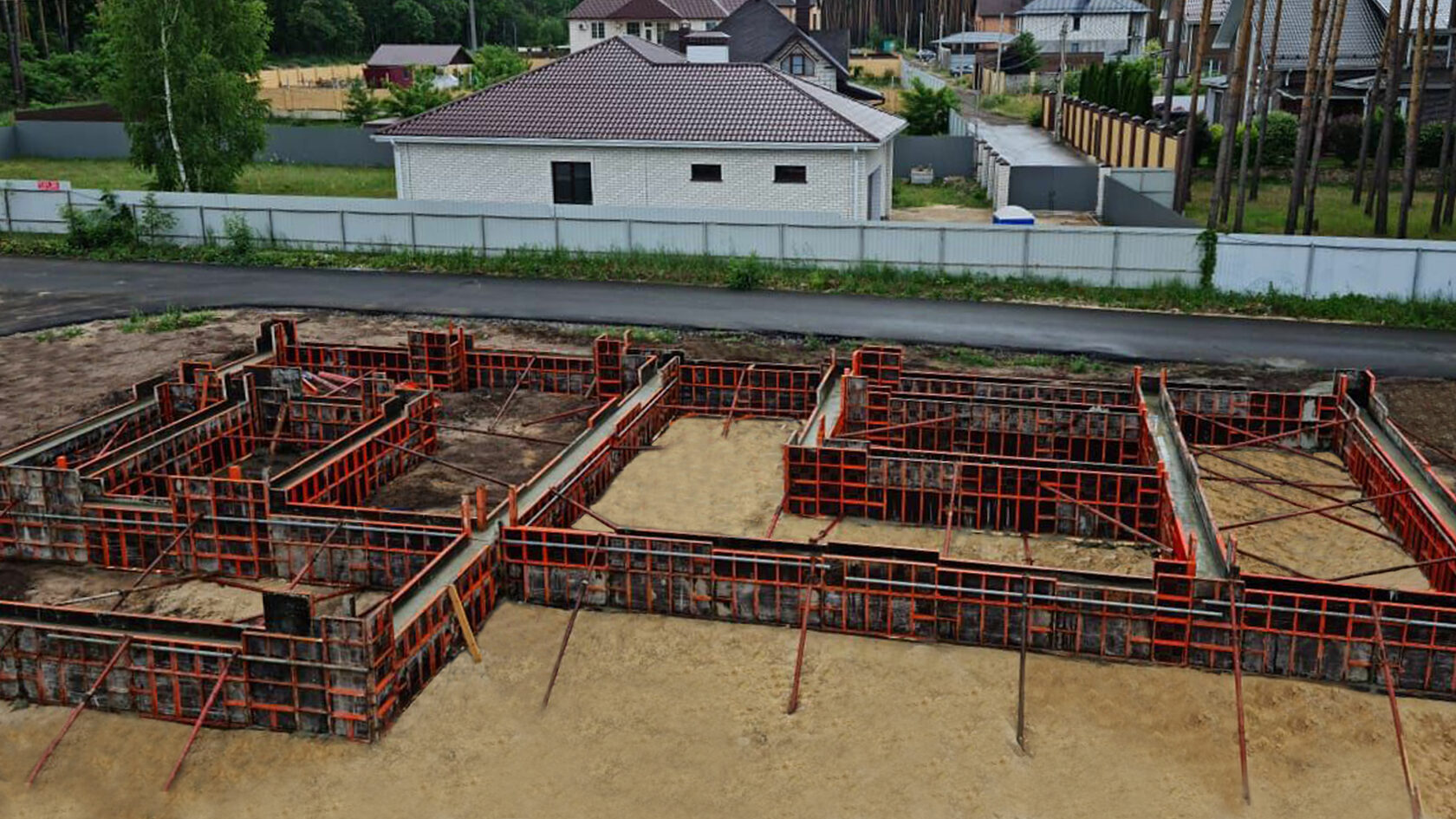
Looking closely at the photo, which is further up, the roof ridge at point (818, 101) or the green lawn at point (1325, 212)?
the roof ridge at point (818, 101)

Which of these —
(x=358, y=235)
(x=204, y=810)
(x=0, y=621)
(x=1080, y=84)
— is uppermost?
(x=1080, y=84)

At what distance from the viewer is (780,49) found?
176ft

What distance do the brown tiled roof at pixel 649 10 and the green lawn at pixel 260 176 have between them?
25812mm

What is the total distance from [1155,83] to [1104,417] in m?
55.6

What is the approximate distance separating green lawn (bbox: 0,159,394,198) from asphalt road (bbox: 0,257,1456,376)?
11.3 metres

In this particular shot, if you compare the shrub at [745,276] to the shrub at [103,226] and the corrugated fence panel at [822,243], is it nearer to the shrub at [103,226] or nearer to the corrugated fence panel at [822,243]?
the corrugated fence panel at [822,243]

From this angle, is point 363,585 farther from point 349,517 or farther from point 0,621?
point 0,621

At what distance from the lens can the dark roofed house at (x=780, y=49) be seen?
53.8 m

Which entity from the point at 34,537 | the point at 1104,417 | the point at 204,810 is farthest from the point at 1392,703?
the point at 34,537

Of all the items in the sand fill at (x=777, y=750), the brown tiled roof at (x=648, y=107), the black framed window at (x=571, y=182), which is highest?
the brown tiled roof at (x=648, y=107)

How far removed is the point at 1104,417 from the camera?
703 inches

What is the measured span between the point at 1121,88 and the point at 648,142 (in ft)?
73.1

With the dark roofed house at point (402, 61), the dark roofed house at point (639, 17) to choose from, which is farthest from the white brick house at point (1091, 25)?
the dark roofed house at point (402, 61)

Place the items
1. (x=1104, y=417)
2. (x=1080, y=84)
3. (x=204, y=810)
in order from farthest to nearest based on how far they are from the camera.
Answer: (x=1080, y=84)
(x=1104, y=417)
(x=204, y=810)
